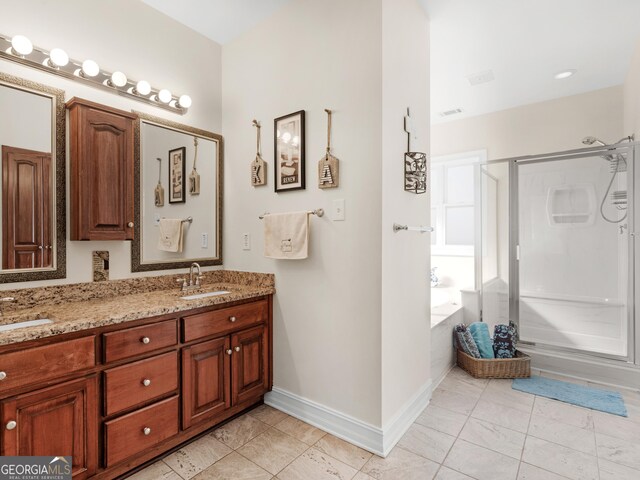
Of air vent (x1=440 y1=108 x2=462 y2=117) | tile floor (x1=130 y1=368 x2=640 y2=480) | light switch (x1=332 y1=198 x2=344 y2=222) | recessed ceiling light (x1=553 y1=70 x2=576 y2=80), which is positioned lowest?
tile floor (x1=130 y1=368 x2=640 y2=480)

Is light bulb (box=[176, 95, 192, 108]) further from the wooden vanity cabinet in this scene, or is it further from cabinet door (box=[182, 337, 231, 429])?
cabinet door (box=[182, 337, 231, 429])

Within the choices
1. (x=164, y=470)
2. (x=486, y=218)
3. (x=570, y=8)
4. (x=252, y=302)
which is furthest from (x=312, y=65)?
(x=486, y=218)

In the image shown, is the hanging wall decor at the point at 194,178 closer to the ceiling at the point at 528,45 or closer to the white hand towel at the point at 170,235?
the white hand towel at the point at 170,235

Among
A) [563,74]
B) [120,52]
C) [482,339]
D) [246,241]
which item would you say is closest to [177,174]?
[246,241]

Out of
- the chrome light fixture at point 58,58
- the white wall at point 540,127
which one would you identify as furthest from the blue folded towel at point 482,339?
the chrome light fixture at point 58,58

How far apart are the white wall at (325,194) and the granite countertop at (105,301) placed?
32 cm

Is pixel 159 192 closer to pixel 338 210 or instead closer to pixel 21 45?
pixel 21 45

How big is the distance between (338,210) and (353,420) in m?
1.21

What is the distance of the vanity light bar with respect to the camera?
1658 millimetres

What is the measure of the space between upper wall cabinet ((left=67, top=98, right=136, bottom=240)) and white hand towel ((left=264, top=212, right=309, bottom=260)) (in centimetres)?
82

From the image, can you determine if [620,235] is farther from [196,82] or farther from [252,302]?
[196,82]

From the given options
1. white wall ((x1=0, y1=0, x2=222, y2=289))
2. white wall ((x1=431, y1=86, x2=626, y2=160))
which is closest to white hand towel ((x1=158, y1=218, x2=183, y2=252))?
white wall ((x1=0, y1=0, x2=222, y2=289))

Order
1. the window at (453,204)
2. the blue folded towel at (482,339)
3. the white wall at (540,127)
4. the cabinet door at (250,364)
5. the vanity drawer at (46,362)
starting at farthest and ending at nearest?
1. the window at (453,204)
2. the white wall at (540,127)
3. the blue folded towel at (482,339)
4. the cabinet door at (250,364)
5. the vanity drawer at (46,362)

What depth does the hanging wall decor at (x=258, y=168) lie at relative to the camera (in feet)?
7.68
